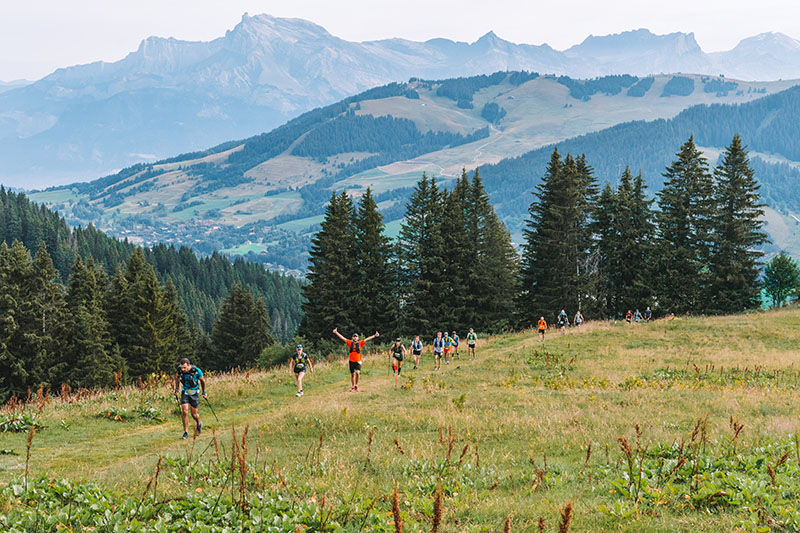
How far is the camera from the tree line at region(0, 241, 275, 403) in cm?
4712

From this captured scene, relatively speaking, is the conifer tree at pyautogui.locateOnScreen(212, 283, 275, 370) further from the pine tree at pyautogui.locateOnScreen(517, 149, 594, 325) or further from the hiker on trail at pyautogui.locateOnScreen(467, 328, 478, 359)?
the hiker on trail at pyautogui.locateOnScreen(467, 328, 478, 359)

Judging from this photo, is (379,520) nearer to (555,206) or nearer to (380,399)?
(380,399)

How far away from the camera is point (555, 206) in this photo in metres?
49.9

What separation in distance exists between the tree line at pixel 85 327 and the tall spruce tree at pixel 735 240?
172 feet


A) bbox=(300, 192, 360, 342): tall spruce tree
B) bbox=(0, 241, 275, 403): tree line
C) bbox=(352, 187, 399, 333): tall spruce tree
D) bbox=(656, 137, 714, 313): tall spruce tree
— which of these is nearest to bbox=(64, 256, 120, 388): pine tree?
bbox=(0, 241, 275, 403): tree line

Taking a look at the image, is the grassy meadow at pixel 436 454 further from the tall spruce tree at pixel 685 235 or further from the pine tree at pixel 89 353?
the pine tree at pixel 89 353

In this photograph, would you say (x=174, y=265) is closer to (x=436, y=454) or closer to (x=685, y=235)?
(x=685, y=235)

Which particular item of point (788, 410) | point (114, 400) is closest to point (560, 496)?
point (788, 410)

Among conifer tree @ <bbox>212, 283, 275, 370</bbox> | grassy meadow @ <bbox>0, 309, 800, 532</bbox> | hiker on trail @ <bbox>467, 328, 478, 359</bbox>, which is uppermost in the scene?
grassy meadow @ <bbox>0, 309, 800, 532</bbox>

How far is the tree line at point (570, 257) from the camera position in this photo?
50.0m

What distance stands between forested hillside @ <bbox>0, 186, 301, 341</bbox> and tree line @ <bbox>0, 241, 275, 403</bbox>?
67.3 m

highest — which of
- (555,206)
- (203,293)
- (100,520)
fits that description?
(555,206)

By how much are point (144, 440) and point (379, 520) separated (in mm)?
10715

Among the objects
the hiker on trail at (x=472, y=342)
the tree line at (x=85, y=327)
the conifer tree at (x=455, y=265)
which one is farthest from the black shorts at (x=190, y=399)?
the conifer tree at (x=455, y=265)
